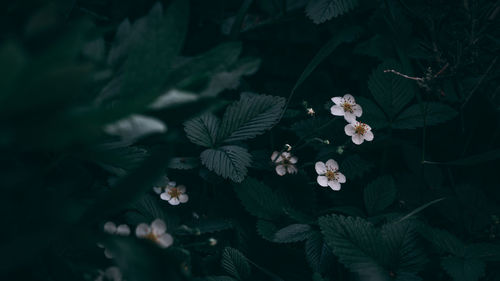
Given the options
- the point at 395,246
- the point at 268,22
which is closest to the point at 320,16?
the point at 268,22

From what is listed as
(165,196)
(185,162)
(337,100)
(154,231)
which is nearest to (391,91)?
(337,100)

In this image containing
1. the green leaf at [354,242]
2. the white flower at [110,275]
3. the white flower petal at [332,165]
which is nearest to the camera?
the white flower at [110,275]

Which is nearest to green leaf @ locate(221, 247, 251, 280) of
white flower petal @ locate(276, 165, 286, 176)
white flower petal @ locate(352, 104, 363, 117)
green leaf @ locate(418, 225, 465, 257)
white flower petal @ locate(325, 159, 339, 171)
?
white flower petal @ locate(276, 165, 286, 176)

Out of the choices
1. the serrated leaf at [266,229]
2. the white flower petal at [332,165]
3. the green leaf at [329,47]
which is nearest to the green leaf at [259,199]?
the serrated leaf at [266,229]

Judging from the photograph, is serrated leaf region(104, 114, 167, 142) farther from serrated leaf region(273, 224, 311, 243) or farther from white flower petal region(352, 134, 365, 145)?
white flower petal region(352, 134, 365, 145)

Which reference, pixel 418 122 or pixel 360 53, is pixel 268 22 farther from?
pixel 418 122

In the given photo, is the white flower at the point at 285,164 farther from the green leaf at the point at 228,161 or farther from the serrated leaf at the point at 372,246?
the serrated leaf at the point at 372,246
